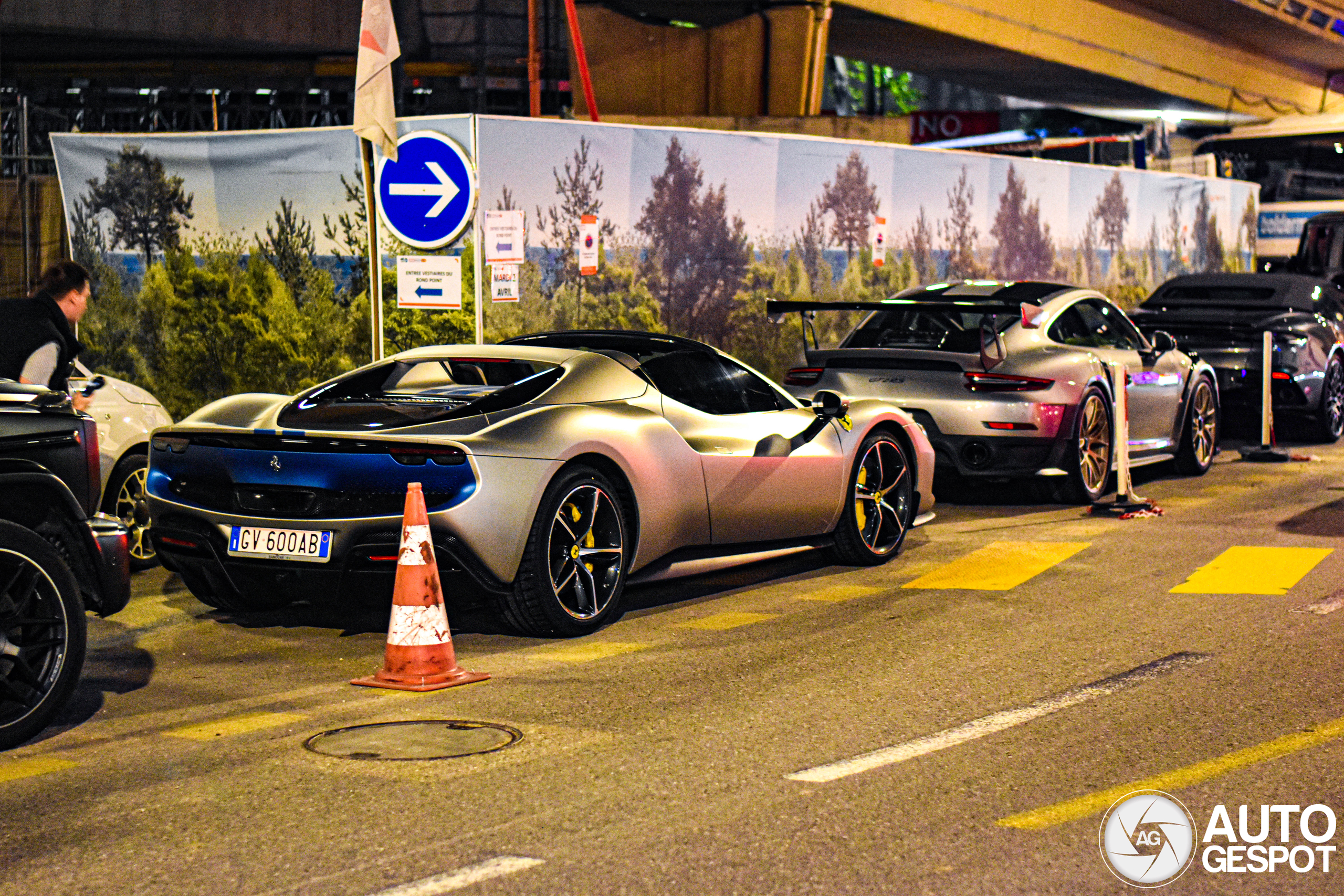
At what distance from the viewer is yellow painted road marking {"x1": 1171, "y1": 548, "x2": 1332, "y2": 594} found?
8797mm

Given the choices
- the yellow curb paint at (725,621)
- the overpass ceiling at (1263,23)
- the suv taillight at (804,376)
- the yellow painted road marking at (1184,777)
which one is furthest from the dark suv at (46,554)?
the overpass ceiling at (1263,23)

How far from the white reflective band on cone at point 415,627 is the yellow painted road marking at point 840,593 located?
2.57 meters

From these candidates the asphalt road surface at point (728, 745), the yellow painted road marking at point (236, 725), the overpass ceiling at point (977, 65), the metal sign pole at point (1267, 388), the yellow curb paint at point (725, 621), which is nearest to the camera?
the asphalt road surface at point (728, 745)

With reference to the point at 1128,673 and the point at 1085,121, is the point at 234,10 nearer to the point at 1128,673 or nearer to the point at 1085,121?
the point at 1128,673

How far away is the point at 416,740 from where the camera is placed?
18.8 ft

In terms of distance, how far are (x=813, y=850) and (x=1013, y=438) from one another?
7.58 m

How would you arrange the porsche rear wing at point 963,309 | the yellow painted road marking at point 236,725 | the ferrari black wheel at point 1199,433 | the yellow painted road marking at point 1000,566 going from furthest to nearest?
the ferrari black wheel at point 1199,433 < the porsche rear wing at point 963,309 < the yellow painted road marking at point 1000,566 < the yellow painted road marking at point 236,725

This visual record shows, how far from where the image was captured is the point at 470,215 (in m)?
14.5

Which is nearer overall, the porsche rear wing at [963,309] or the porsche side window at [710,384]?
the porsche side window at [710,384]

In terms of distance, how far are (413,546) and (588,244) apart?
9133 millimetres

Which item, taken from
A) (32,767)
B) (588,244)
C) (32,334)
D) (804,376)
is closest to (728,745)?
(32,767)

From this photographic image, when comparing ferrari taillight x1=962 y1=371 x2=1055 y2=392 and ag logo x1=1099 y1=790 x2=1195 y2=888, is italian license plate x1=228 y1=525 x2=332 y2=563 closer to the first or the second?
ag logo x1=1099 y1=790 x2=1195 y2=888

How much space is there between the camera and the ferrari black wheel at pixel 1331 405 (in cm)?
1675

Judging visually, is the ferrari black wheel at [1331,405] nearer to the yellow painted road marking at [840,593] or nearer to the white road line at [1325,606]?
the white road line at [1325,606]
